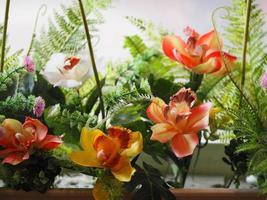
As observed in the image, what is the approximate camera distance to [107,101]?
32.2 inches

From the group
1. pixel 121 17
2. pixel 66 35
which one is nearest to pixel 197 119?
pixel 66 35

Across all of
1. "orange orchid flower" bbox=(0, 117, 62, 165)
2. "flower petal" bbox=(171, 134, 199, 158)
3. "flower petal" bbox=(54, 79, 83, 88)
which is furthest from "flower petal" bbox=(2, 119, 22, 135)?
"flower petal" bbox=(171, 134, 199, 158)

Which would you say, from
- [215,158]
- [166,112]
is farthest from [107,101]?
[215,158]

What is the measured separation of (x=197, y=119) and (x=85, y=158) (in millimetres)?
174

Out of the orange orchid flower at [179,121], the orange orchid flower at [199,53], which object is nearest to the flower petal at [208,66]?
the orange orchid flower at [199,53]

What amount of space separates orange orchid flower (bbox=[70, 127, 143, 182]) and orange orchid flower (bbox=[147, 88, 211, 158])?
0.12 ft

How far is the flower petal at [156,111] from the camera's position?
0.76m

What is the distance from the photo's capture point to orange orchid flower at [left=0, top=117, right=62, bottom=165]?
2.46ft

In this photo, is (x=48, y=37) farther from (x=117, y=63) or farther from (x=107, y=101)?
(x=107, y=101)

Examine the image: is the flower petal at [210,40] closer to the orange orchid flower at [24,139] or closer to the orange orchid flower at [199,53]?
the orange orchid flower at [199,53]

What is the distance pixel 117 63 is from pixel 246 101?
0.29 metres

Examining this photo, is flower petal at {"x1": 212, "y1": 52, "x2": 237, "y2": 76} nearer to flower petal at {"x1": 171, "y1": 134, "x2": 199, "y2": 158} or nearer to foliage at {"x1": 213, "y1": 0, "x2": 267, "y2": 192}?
foliage at {"x1": 213, "y1": 0, "x2": 267, "y2": 192}

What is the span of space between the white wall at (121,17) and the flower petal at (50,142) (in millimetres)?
423

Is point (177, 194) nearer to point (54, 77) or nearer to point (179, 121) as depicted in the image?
point (179, 121)
